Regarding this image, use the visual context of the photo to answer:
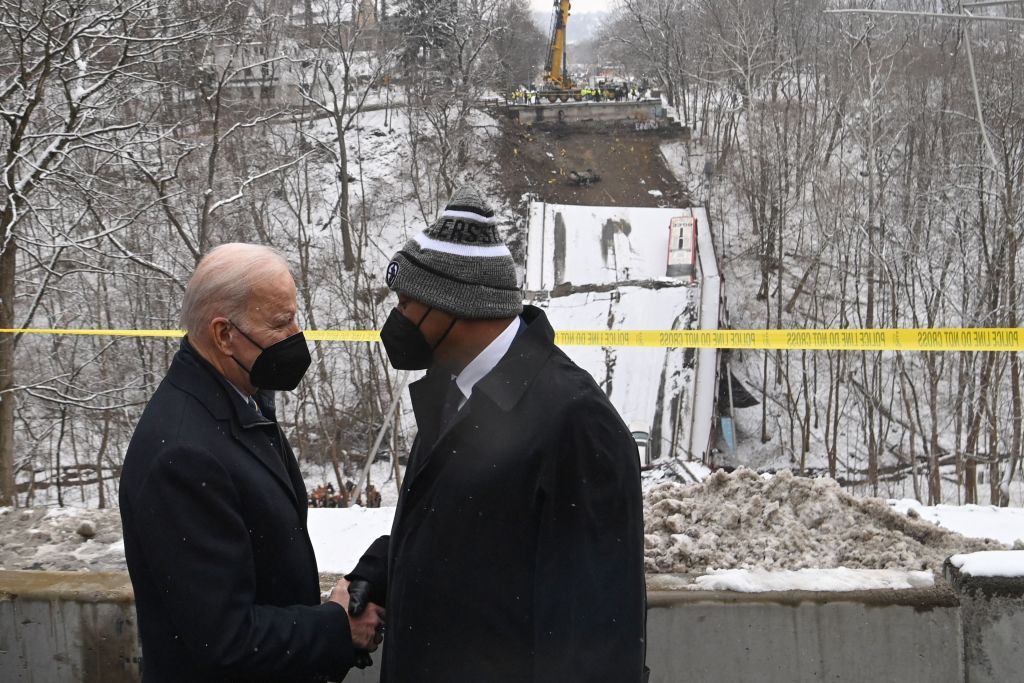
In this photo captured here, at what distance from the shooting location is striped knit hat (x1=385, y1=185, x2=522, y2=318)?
2.15 meters

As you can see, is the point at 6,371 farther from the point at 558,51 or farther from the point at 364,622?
the point at 558,51

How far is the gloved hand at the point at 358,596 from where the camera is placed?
94.6 inches

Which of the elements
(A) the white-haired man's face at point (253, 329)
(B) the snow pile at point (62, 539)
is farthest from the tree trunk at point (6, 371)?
(A) the white-haired man's face at point (253, 329)

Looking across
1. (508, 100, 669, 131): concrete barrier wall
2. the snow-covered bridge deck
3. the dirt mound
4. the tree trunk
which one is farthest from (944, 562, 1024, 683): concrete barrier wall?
(508, 100, 669, 131): concrete barrier wall

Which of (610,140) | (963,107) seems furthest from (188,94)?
(963,107)

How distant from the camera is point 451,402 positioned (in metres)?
2.30

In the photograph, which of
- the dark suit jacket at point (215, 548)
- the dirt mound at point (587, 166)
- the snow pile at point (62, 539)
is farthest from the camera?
the dirt mound at point (587, 166)

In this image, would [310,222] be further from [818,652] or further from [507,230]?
[818,652]

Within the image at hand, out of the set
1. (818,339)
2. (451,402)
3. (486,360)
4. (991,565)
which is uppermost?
(486,360)

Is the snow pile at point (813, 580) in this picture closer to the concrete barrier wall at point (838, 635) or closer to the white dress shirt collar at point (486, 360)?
the concrete barrier wall at point (838, 635)

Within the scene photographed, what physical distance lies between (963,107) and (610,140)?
1604 centimetres

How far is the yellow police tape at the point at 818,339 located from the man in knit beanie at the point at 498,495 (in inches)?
155

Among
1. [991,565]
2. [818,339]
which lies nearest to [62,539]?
[991,565]

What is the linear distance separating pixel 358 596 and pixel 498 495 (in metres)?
0.68
